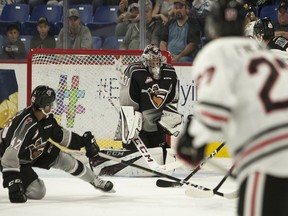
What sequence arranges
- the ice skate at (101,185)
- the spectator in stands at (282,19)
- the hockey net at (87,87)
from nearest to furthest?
1. the ice skate at (101,185)
2. the hockey net at (87,87)
3. the spectator in stands at (282,19)

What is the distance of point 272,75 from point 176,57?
5092 millimetres

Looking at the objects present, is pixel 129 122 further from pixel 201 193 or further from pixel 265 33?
pixel 265 33

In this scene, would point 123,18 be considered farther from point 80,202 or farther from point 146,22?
point 80,202

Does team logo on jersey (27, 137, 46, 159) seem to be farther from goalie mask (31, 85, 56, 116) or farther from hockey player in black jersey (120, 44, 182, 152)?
hockey player in black jersey (120, 44, 182, 152)

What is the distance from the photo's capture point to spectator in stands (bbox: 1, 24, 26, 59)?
767cm

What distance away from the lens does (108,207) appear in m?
5.02

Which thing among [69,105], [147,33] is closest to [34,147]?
[69,105]

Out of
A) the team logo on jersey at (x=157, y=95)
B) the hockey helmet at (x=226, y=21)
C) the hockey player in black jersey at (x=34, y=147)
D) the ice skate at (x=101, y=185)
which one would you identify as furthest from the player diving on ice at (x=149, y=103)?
the hockey helmet at (x=226, y=21)

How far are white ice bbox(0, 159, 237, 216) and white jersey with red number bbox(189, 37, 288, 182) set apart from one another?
2390 millimetres

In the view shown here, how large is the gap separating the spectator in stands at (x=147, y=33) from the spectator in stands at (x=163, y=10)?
0.17ft

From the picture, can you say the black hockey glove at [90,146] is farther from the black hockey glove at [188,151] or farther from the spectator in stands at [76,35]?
the black hockey glove at [188,151]

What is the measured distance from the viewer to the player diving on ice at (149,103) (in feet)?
21.1

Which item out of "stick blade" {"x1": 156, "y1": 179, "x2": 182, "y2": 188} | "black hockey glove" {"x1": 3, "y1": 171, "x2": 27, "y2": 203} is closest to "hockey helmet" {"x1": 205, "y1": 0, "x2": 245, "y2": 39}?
"black hockey glove" {"x1": 3, "y1": 171, "x2": 27, "y2": 203}

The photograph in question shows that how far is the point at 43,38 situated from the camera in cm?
777
